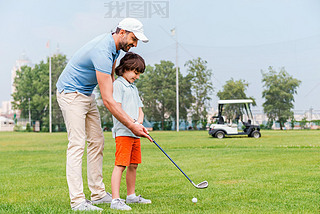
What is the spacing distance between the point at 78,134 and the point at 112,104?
414 millimetres

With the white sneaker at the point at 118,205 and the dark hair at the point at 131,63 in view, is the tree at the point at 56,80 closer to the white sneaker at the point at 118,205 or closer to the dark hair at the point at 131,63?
the dark hair at the point at 131,63

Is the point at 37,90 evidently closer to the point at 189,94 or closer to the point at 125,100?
the point at 189,94

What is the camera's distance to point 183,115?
38469 millimetres

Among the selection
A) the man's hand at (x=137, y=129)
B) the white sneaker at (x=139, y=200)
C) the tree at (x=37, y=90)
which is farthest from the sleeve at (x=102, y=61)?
the tree at (x=37, y=90)

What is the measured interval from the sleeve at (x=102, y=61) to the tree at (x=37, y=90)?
4069cm

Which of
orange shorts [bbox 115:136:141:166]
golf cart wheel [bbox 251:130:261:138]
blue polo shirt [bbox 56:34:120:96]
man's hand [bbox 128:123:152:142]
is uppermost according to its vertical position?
blue polo shirt [bbox 56:34:120:96]

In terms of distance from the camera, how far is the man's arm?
9.57ft

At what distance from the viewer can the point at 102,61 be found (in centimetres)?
292

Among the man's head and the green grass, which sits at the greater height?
the man's head

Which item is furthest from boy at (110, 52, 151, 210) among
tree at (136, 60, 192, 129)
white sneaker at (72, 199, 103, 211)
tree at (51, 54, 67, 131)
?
tree at (51, 54, 67, 131)

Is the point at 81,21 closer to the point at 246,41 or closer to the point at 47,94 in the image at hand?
the point at 246,41

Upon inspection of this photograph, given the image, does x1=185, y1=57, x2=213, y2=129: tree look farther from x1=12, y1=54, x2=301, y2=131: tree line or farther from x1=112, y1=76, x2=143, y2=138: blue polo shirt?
x1=112, y1=76, x2=143, y2=138: blue polo shirt

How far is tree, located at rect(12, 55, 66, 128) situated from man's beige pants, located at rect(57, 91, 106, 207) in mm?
40213

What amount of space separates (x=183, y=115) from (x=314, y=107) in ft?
38.5
